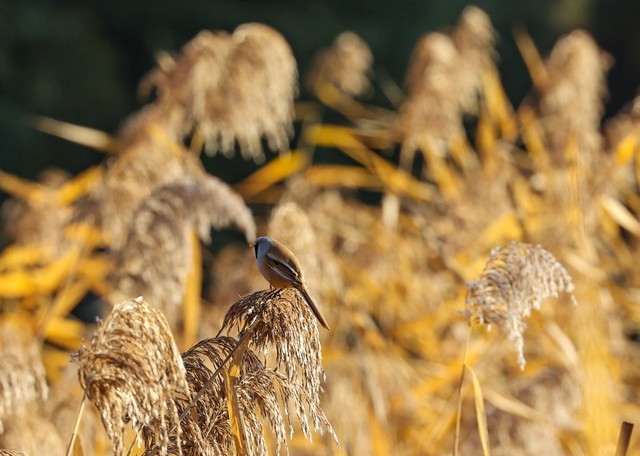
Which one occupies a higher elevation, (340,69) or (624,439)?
(340,69)

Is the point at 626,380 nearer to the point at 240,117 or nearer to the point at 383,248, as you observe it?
the point at 383,248

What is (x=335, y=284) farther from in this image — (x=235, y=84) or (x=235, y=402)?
(x=235, y=402)

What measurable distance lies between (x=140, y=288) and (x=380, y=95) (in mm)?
5786

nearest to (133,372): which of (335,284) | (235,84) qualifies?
(335,284)

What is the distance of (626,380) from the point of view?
260cm

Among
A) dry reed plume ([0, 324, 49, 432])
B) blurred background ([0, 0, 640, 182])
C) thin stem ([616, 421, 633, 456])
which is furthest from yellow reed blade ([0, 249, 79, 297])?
blurred background ([0, 0, 640, 182])

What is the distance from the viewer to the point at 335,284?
2162 millimetres

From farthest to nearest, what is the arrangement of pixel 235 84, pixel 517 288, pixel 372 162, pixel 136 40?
pixel 136 40, pixel 372 162, pixel 235 84, pixel 517 288

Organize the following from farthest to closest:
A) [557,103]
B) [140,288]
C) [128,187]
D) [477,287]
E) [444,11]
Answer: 1. [444,11]
2. [557,103]
3. [128,187]
4. [140,288]
5. [477,287]

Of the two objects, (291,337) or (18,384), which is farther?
(18,384)

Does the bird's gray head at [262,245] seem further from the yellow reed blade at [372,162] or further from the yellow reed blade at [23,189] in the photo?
the yellow reed blade at [372,162]

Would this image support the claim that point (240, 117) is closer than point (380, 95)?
Yes

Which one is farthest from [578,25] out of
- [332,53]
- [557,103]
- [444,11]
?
[557,103]

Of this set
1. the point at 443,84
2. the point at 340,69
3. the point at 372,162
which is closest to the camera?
the point at 372,162
